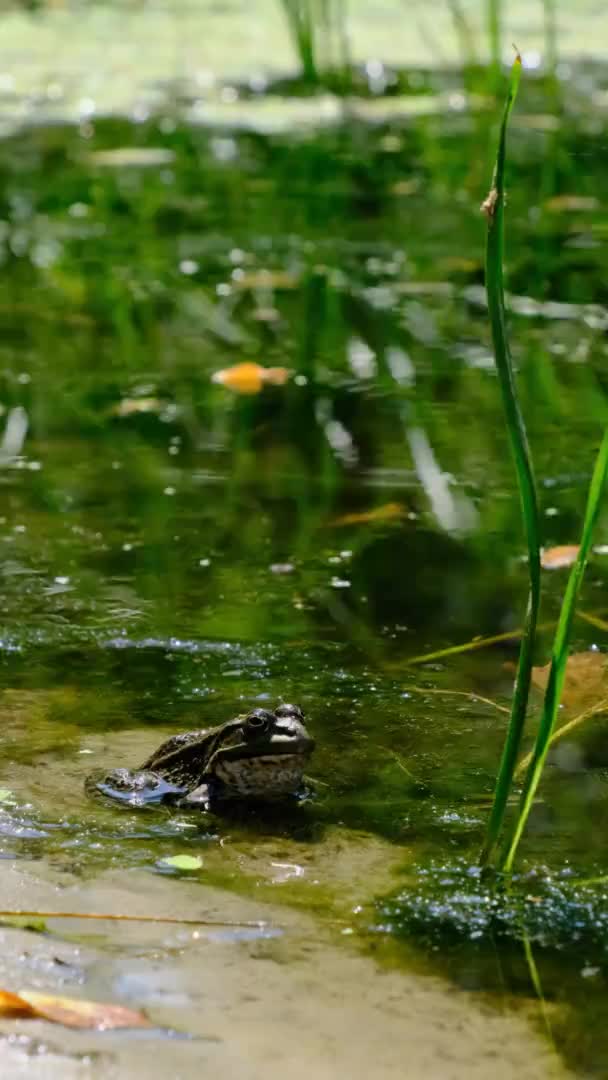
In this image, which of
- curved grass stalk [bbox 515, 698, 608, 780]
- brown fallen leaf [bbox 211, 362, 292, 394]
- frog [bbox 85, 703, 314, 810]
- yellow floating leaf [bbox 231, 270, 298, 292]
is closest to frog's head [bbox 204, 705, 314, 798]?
frog [bbox 85, 703, 314, 810]

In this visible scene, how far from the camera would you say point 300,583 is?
405 cm

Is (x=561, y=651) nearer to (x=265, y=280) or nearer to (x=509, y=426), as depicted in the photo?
(x=509, y=426)

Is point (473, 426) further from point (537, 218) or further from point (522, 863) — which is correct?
point (537, 218)

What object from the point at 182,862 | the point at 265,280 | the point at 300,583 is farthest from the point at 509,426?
the point at 265,280

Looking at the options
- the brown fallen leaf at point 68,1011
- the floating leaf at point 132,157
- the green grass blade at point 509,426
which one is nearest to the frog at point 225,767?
the green grass blade at point 509,426

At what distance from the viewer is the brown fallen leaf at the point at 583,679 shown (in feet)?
11.1

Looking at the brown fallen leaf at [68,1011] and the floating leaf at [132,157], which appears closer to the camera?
the brown fallen leaf at [68,1011]

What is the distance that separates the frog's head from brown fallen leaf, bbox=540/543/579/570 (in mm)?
1230

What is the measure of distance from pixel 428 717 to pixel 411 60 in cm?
958

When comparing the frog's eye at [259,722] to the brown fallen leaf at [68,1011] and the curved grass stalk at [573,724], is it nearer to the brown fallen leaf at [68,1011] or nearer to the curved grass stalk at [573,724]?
the curved grass stalk at [573,724]

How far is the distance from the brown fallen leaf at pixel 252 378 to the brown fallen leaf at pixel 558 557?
184cm

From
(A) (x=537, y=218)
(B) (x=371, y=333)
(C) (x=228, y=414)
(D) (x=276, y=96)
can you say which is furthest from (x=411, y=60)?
(C) (x=228, y=414)

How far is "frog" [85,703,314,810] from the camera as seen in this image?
9.66 ft

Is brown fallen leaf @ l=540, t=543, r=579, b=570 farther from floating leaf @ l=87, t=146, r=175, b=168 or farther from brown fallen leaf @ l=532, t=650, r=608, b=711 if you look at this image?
floating leaf @ l=87, t=146, r=175, b=168
